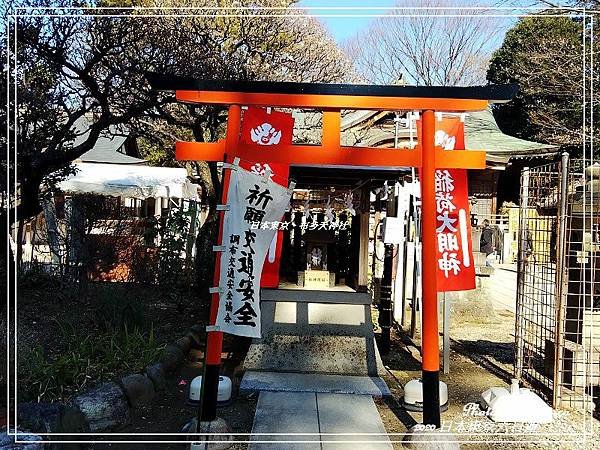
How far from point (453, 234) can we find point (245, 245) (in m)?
2.76

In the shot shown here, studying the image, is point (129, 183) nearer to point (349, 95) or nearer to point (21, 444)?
point (349, 95)

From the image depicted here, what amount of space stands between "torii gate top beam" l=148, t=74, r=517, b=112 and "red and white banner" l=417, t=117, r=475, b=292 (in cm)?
130

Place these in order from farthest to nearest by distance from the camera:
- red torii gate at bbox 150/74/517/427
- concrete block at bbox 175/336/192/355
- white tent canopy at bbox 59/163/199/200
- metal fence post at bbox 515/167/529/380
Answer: white tent canopy at bbox 59/163/199/200 → concrete block at bbox 175/336/192/355 → metal fence post at bbox 515/167/529/380 → red torii gate at bbox 150/74/517/427

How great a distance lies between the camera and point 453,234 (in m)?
6.46

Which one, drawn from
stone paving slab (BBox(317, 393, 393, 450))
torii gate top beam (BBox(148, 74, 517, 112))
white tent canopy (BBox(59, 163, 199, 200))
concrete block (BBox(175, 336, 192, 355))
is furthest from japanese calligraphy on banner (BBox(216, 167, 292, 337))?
white tent canopy (BBox(59, 163, 199, 200))

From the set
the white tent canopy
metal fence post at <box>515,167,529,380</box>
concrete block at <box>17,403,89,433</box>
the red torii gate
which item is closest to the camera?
concrete block at <box>17,403,89,433</box>

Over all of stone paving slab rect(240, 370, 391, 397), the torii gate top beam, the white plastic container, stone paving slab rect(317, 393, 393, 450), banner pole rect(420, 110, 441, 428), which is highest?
the torii gate top beam

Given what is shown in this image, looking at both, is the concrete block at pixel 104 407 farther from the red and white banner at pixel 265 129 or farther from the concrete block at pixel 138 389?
the red and white banner at pixel 265 129

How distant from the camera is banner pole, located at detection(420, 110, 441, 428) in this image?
5055 millimetres

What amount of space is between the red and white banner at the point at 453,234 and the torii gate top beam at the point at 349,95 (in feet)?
4.25

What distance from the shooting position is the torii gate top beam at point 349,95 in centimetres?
514

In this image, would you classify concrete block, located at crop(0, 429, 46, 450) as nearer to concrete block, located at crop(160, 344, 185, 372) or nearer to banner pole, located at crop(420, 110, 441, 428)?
concrete block, located at crop(160, 344, 185, 372)

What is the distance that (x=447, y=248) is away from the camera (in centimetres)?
641

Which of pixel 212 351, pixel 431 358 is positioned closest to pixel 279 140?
pixel 212 351
